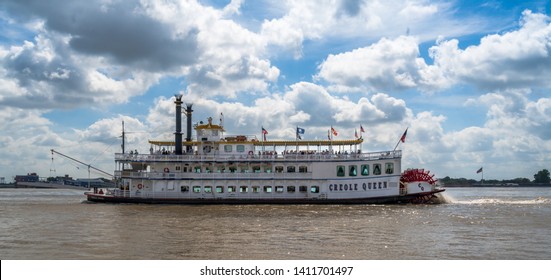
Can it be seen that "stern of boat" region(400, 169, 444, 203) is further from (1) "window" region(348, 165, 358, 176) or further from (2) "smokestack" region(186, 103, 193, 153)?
(2) "smokestack" region(186, 103, 193, 153)

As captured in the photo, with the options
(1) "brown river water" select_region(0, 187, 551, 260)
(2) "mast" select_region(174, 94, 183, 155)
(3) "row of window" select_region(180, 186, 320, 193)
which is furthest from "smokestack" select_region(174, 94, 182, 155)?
(1) "brown river water" select_region(0, 187, 551, 260)

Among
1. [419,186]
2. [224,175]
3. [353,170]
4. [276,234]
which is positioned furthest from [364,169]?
[276,234]

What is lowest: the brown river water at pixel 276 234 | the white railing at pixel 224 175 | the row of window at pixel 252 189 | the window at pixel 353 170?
the brown river water at pixel 276 234

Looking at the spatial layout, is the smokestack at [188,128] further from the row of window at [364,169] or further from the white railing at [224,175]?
the row of window at [364,169]

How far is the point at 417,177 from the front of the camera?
47.4m

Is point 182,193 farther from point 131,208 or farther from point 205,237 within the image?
point 205,237

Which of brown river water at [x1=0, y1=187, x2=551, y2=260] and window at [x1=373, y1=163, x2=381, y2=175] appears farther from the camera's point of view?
window at [x1=373, y1=163, x2=381, y2=175]

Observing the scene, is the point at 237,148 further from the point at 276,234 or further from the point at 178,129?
the point at 276,234

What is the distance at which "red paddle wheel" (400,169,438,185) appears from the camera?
47.0m

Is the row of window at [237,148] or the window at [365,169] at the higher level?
the row of window at [237,148]

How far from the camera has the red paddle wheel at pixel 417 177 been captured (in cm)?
4703

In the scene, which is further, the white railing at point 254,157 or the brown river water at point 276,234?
the white railing at point 254,157

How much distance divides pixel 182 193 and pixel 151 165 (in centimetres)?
385

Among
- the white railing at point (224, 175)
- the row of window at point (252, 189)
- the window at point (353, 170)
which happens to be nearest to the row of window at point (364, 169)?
the window at point (353, 170)
